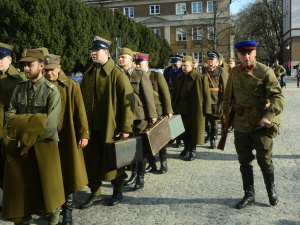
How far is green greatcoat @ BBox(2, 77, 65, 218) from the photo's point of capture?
425 centimetres

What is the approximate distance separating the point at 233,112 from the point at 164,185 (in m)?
1.64

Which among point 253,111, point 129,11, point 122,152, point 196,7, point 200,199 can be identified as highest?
point 129,11

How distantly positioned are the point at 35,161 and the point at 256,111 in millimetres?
2627

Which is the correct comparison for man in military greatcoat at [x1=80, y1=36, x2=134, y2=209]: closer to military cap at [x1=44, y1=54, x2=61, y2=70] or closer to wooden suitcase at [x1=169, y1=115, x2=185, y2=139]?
military cap at [x1=44, y1=54, x2=61, y2=70]

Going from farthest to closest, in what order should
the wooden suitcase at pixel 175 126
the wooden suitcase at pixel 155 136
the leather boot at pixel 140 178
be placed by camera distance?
the wooden suitcase at pixel 175 126 < the leather boot at pixel 140 178 < the wooden suitcase at pixel 155 136

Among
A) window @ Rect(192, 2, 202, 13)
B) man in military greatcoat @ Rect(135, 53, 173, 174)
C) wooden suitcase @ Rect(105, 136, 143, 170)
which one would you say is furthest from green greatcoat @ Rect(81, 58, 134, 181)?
window @ Rect(192, 2, 202, 13)

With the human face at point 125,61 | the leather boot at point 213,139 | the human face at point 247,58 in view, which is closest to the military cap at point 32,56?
the human face at point 125,61

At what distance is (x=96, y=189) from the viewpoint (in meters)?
5.54

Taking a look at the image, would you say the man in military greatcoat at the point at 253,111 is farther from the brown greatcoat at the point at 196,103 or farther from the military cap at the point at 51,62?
the brown greatcoat at the point at 196,103

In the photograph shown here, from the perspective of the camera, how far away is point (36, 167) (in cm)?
432

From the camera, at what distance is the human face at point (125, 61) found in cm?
617

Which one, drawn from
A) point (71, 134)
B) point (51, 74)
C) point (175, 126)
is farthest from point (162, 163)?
point (51, 74)

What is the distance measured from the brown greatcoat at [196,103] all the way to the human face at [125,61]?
2.15 metres

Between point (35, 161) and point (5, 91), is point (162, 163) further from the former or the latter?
point (35, 161)
